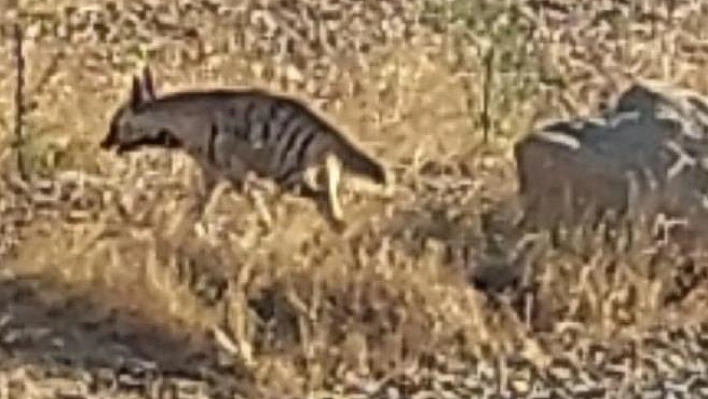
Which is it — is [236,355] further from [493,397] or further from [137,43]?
[137,43]

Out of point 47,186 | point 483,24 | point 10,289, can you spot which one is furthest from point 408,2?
point 10,289

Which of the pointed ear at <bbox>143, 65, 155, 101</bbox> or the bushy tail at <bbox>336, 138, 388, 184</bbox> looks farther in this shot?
the pointed ear at <bbox>143, 65, 155, 101</bbox>

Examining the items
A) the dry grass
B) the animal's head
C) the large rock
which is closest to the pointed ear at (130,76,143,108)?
the animal's head

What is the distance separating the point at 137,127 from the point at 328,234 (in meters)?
0.46

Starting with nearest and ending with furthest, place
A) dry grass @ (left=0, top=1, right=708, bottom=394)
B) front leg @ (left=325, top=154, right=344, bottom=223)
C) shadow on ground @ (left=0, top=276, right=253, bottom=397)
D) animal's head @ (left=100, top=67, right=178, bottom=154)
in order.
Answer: shadow on ground @ (left=0, top=276, right=253, bottom=397), dry grass @ (left=0, top=1, right=708, bottom=394), front leg @ (left=325, top=154, right=344, bottom=223), animal's head @ (left=100, top=67, right=178, bottom=154)

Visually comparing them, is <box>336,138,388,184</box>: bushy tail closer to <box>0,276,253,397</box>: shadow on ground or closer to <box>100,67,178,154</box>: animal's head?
<box>100,67,178,154</box>: animal's head

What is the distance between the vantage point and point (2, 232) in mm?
5125

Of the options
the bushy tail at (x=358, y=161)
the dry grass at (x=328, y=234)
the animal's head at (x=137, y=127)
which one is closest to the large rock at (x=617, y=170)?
the dry grass at (x=328, y=234)

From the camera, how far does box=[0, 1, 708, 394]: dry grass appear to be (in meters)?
4.81

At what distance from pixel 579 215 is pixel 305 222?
552 millimetres

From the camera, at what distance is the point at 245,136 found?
5.01 metres

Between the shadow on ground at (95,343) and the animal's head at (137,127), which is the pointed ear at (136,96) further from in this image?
the shadow on ground at (95,343)

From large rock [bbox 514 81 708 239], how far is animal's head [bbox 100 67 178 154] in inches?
28.9

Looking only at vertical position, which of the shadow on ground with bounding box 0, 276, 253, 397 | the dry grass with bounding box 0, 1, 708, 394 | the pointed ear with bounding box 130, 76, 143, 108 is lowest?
the shadow on ground with bounding box 0, 276, 253, 397
